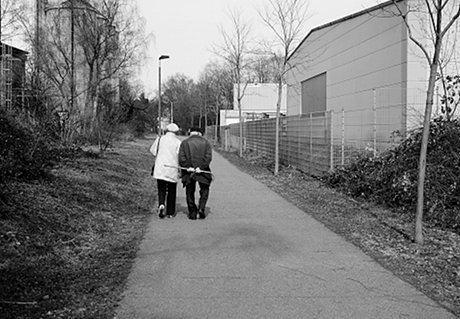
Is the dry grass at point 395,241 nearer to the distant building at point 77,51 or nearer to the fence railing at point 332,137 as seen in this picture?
the fence railing at point 332,137

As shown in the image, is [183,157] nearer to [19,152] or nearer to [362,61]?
[19,152]

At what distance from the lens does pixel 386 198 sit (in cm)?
1119

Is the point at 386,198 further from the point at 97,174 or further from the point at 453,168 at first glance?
the point at 97,174

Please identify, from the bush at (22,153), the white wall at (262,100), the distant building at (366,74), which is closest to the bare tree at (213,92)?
the white wall at (262,100)

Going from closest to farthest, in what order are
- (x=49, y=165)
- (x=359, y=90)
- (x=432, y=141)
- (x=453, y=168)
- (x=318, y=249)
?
1. (x=318, y=249)
2. (x=453, y=168)
3. (x=432, y=141)
4. (x=49, y=165)
5. (x=359, y=90)

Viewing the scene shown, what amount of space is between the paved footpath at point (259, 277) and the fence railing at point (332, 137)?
209 inches

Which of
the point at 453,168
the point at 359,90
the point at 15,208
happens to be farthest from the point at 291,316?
the point at 359,90

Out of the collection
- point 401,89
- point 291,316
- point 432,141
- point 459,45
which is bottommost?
point 291,316

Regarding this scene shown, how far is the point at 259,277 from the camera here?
593 cm

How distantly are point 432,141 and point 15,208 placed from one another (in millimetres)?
7794

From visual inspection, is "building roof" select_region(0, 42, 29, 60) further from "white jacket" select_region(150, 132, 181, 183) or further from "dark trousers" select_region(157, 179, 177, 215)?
"dark trousers" select_region(157, 179, 177, 215)

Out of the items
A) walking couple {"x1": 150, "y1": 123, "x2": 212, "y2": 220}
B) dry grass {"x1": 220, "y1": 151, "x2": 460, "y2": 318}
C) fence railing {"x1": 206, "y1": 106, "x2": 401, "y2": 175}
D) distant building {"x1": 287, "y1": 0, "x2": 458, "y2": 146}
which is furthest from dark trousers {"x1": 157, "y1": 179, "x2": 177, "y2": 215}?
distant building {"x1": 287, "y1": 0, "x2": 458, "y2": 146}

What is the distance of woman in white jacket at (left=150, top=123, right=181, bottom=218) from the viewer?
9711 millimetres

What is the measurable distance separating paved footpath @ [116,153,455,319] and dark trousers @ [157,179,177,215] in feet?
1.45
